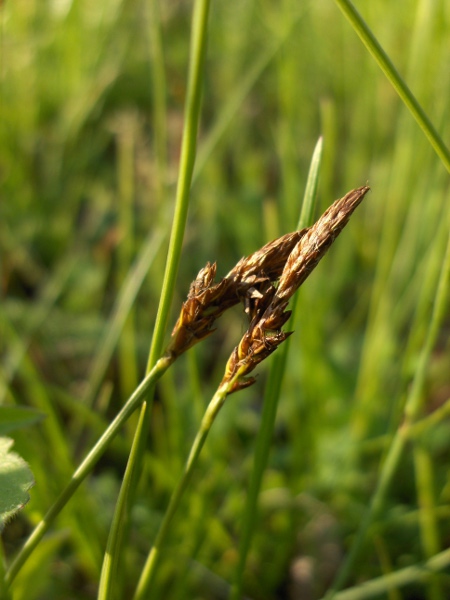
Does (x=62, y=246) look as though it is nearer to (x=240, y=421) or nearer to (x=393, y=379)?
(x=240, y=421)

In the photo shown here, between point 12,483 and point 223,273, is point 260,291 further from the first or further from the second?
point 223,273

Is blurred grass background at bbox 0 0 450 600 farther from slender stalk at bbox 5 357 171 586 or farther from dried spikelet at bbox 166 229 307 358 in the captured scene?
dried spikelet at bbox 166 229 307 358

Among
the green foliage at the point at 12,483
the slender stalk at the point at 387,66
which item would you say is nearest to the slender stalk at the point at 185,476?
the green foliage at the point at 12,483

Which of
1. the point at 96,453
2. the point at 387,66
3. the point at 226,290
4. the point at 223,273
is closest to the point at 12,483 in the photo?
the point at 96,453

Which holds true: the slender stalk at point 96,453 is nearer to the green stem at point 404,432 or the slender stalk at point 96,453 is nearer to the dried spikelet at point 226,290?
the dried spikelet at point 226,290

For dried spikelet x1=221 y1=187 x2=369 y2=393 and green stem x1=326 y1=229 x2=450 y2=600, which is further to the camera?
green stem x1=326 y1=229 x2=450 y2=600

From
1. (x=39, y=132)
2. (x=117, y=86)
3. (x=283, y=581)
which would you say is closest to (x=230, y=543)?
(x=283, y=581)

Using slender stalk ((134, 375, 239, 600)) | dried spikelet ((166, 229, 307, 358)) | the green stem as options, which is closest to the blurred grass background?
the green stem

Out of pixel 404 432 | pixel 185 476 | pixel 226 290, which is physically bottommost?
pixel 404 432
